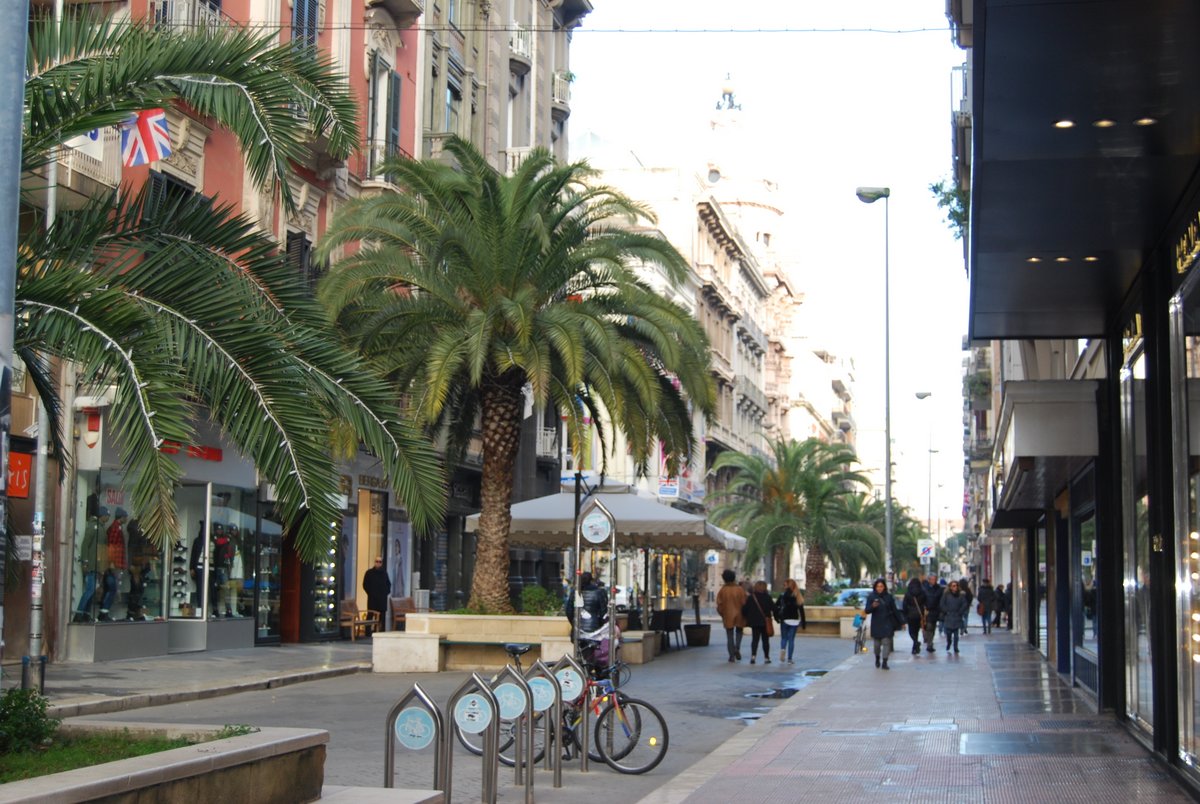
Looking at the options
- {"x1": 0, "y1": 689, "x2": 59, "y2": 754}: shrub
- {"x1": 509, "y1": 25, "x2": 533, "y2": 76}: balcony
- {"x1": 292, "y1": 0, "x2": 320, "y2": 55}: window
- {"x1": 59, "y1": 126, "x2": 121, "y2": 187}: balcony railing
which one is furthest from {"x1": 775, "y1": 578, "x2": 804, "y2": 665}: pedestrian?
{"x1": 0, "y1": 689, "x2": 59, "y2": 754}: shrub

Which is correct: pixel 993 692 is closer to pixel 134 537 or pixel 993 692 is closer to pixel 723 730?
pixel 723 730

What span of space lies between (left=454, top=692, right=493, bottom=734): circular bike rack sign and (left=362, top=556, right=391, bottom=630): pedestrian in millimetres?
22006

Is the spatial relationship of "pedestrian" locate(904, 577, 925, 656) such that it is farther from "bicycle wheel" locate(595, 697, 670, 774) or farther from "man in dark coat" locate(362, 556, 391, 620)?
"bicycle wheel" locate(595, 697, 670, 774)

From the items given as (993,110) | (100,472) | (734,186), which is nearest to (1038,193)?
(993,110)

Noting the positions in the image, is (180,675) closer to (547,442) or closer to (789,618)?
(789,618)

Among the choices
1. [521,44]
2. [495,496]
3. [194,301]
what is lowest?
[495,496]

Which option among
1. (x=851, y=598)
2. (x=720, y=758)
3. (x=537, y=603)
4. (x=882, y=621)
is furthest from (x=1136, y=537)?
(x=851, y=598)

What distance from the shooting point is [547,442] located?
159 feet

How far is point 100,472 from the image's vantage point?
24.3 meters

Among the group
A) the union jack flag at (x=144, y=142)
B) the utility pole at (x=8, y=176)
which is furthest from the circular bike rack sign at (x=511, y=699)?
the union jack flag at (x=144, y=142)

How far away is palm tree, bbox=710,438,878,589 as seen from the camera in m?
51.0

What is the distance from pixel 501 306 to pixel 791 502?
3052 centimetres

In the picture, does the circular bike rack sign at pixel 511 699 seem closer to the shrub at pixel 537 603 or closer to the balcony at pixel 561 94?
the shrub at pixel 537 603

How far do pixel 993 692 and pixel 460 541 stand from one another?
23.4 meters
